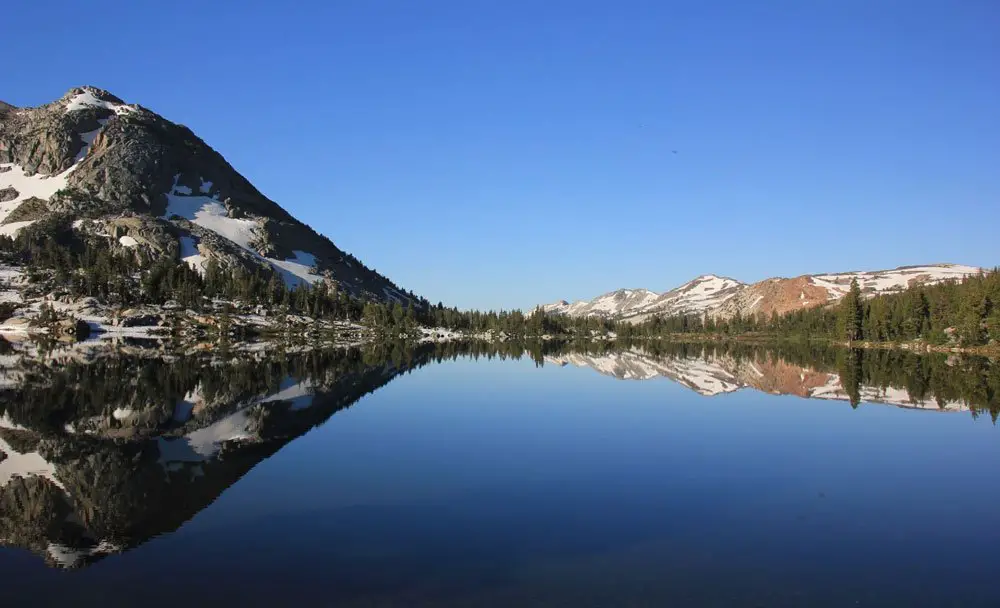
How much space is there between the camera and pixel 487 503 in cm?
1736

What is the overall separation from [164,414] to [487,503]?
21.9m

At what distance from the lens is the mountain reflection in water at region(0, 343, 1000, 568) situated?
16.0 metres

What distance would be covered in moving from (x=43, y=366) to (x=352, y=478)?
168ft

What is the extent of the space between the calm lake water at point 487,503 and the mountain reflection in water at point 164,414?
16 centimetres

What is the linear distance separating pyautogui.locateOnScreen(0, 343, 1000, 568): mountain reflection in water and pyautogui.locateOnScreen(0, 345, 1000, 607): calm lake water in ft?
0.51

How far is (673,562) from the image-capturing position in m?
13.0

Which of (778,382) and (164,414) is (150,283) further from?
(778,382)

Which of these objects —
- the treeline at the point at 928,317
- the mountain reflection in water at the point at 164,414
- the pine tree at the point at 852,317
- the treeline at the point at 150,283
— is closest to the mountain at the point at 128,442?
the mountain reflection in water at the point at 164,414

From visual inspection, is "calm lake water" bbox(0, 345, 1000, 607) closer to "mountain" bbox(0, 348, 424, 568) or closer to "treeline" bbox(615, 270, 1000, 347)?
"mountain" bbox(0, 348, 424, 568)

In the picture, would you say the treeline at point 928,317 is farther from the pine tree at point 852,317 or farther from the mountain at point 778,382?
the mountain at point 778,382

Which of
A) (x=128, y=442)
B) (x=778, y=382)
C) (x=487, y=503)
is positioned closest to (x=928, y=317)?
(x=778, y=382)

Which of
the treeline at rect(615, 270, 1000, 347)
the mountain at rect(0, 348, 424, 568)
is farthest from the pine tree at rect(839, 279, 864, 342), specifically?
the mountain at rect(0, 348, 424, 568)

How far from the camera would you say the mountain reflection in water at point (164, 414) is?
1605 cm

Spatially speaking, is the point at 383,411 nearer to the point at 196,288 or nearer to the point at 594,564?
the point at 594,564
